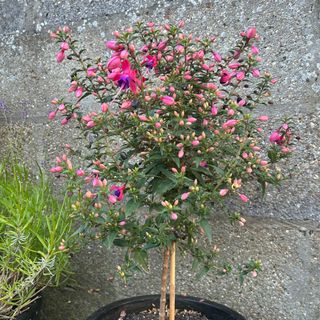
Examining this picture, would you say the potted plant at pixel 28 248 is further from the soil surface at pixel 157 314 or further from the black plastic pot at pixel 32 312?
the soil surface at pixel 157 314

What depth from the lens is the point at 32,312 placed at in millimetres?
1533

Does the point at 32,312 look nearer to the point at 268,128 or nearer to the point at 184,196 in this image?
the point at 184,196

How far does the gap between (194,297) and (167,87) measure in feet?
2.06

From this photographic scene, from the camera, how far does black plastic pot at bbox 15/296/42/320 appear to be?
1.48m

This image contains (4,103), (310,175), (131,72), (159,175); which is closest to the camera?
(131,72)

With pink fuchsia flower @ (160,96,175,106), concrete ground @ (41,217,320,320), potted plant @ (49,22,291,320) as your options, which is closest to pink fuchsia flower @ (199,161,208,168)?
potted plant @ (49,22,291,320)

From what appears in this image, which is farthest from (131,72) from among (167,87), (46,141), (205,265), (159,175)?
(46,141)

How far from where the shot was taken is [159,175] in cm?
119

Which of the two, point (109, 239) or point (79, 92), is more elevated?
point (79, 92)

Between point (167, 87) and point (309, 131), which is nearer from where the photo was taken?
point (167, 87)

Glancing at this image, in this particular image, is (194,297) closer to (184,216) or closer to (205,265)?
(205,265)

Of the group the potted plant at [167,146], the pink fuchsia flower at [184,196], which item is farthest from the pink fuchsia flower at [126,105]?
the pink fuchsia flower at [184,196]

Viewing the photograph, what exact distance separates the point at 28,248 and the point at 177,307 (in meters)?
0.42

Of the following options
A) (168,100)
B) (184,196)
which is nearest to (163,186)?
(184,196)
